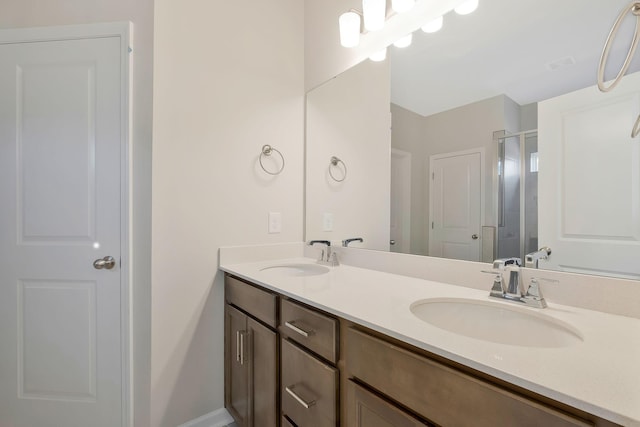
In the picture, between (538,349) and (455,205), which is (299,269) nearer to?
(455,205)

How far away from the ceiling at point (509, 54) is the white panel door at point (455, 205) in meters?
0.24

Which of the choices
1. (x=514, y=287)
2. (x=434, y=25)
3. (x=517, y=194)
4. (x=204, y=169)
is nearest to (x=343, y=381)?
(x=514, y=287)

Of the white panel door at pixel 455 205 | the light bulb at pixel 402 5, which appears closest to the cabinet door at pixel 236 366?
the white panel door at pixel 455 205

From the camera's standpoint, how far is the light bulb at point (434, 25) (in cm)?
123

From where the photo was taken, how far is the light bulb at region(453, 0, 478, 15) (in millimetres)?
1123

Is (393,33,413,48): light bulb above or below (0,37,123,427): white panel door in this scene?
above

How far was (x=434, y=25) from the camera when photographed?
49.0 inches

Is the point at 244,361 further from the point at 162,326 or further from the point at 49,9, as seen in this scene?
the point at 49,9

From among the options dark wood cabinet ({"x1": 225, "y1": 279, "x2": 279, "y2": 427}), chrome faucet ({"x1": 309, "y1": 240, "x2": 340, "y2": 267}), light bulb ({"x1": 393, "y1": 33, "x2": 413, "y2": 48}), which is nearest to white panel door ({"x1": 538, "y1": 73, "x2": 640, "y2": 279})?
light bulb ({"x1": 393, "y1": 33, "x2": 413, "y2": 48})

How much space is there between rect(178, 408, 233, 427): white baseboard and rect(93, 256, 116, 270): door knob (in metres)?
0.87

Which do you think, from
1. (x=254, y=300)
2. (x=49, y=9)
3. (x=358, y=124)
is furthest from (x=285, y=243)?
(x=49, y=9)

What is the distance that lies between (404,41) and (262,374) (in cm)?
163

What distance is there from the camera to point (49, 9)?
4.66 ft

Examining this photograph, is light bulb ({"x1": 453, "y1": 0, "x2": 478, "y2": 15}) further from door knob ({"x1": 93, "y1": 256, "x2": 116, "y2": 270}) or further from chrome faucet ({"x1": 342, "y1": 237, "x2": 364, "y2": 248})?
door knob ({"x1": 93, "y1": 256, "x2": 116, "y2": 270})
